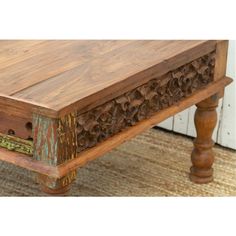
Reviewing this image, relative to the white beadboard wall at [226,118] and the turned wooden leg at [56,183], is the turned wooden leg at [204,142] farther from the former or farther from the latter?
the turned wooden leg at [56,183]

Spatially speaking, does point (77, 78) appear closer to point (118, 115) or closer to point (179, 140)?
point (118, 115)

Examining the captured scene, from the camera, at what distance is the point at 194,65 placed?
5.18 ft

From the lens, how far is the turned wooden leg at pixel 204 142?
5.65ft

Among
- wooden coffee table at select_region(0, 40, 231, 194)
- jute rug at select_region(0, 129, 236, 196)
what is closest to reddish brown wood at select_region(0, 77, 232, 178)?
wooden coffee table at select_region(0, 40, 231, 194)

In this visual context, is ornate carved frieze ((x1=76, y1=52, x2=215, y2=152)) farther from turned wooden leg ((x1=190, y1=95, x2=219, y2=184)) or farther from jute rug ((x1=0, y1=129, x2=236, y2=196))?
jute rug ((x1=0, y1=129, x2=236, y2=196))

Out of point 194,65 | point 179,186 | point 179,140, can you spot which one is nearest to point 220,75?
point 194,65

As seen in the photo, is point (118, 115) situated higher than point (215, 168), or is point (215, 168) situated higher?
point (118, 115)

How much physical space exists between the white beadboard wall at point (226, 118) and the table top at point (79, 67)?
13.1 inches

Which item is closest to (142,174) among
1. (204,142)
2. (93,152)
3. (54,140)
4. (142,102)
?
(204,142)

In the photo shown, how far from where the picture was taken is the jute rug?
5.82 feet

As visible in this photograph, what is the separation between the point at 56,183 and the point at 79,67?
0.80ft

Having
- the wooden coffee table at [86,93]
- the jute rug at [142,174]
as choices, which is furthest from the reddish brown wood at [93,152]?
the jute rug at [142,174]

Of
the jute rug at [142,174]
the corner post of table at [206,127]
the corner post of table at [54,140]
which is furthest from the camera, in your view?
the jute rug at [142,174]

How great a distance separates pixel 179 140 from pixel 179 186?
0.30 meters
